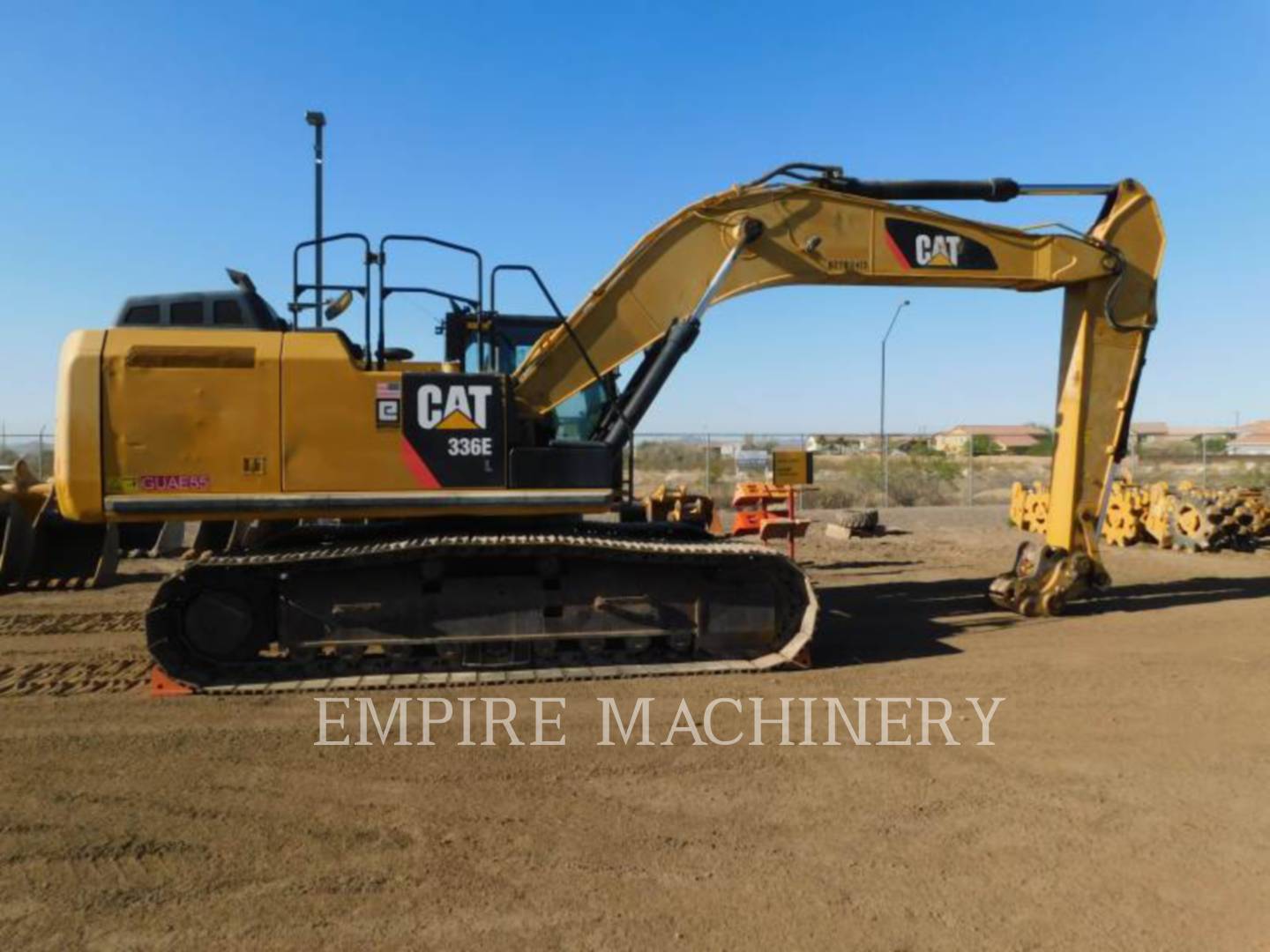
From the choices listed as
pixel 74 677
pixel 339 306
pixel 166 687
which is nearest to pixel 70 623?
pixel 74 677

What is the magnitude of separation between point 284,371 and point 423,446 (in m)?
1.08

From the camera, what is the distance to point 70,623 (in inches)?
340

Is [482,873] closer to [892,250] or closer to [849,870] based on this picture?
[849,870]

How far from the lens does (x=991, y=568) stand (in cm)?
1277

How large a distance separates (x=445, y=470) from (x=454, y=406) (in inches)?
18.6

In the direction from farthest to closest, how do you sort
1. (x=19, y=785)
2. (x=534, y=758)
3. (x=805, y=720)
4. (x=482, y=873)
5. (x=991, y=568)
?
1. (x=991, y=568)
2. (x=805, y=720)
3. (x=534, y=758)
4. (x=19, y=785)
5. (x=482, y=873)

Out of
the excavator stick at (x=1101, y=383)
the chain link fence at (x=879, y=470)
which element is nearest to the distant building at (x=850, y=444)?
the chain link fence at (x=879, y=470)

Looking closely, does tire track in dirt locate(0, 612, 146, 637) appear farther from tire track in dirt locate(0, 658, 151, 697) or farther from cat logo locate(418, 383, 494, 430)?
cat logo locate(418, 383, 494, 430)

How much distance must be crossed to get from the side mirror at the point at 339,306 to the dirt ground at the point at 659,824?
9.81ft

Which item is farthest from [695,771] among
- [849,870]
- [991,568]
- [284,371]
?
[991,568]

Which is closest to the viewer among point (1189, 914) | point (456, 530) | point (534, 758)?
point (1189, 914)

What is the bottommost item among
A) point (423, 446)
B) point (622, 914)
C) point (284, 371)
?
point (622, 914)

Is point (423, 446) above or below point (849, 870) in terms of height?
above

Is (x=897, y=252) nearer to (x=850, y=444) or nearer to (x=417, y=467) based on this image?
(x=417, y=467)
